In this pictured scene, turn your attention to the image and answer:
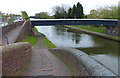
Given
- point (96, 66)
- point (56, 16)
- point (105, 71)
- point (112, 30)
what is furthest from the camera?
point (56, 16)

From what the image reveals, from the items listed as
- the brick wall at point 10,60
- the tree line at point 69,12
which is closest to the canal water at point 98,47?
the brick wall at point 10,60

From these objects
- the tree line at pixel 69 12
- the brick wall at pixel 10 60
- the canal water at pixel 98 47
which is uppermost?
the tree line at pixel 69 12

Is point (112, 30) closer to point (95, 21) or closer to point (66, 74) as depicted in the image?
point (95, 21)

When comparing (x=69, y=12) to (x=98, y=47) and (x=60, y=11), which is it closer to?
(x=60, y=11)

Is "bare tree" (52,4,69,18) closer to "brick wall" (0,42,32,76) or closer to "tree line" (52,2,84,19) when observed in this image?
"tree line" (52,2,84,19)

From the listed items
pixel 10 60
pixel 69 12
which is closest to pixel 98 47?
pixel 10 60

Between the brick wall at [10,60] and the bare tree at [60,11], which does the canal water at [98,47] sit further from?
the bare tree at [60,11]

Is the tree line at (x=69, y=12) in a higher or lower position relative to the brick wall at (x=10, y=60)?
higher

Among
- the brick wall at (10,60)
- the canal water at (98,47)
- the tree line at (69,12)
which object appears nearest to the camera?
the brick wall at (10,60)

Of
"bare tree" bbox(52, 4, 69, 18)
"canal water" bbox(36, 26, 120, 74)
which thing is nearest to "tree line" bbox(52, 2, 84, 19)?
"bare tree" bbox(52, 4, 69, 18)

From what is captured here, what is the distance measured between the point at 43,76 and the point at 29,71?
83 cm

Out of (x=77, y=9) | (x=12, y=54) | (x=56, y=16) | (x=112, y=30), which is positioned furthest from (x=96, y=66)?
(x=56, y=16)

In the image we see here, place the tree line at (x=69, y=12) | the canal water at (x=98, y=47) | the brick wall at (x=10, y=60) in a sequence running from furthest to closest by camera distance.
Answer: the tree line at (x=69, y=12), the canal water at (x=98, y=47), the brick wall at (x=10, y=60)

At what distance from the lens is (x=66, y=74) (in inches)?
237
